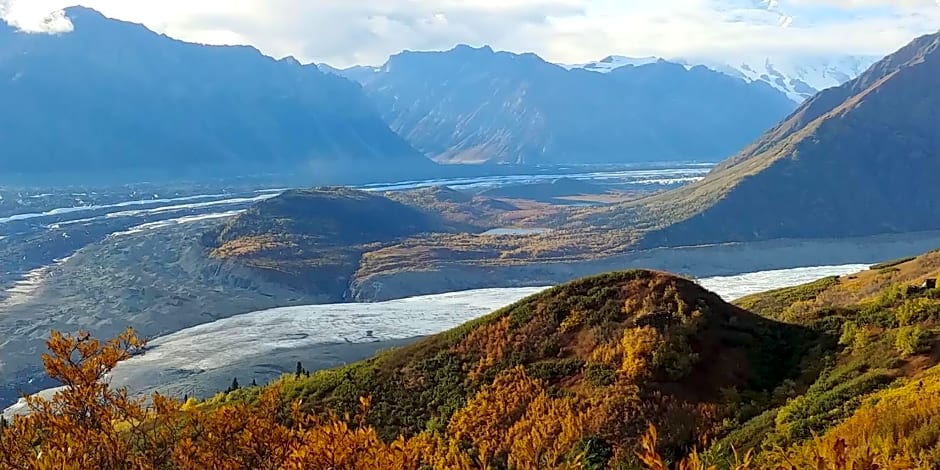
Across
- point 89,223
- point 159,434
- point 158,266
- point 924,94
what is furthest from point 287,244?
point 924,94

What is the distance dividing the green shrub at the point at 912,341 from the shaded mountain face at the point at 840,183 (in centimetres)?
11359

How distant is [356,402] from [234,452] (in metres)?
12.3

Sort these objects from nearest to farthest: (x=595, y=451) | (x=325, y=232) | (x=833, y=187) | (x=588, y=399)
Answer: (x=595, y=451) → (x=588, y=399) → (x=325, y=232) → (x=833, y=187)

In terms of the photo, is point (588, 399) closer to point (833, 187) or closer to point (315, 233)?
point (315, 233)

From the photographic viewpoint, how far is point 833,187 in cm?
15938

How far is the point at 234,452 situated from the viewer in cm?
1291

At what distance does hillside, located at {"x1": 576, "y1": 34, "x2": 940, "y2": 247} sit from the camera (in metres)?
146

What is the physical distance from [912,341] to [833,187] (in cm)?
15307

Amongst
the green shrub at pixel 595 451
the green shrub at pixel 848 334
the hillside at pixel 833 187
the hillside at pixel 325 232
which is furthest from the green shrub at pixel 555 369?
the hillside at pixel 833 187

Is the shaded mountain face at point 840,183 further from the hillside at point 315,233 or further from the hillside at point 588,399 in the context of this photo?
the hillside at point 588,399

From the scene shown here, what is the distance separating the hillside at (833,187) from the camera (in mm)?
145750

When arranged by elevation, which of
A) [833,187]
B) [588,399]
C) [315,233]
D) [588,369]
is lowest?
[315,233]

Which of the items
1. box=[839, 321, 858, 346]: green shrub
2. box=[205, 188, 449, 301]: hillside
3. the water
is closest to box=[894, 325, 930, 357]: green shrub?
box=[839, 321, 858, 346]: green shrub

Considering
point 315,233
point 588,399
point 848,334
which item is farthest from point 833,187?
point 588,399
